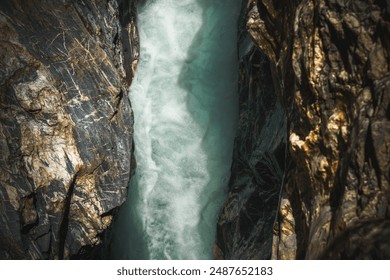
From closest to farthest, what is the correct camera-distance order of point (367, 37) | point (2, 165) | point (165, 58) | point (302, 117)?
point (367, 37)
point (302, 117)
point (2, 165)
point (165, 58)

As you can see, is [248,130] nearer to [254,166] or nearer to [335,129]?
[254,166]

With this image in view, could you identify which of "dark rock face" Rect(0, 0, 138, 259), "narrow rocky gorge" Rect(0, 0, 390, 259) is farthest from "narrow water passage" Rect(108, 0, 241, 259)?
"dark rock face" Rect(0, 0, 138, 259)

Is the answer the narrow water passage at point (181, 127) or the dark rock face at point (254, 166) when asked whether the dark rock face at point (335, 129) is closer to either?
the dark rock face at point (254, 166)

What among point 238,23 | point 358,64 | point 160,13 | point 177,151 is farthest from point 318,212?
point 160,13

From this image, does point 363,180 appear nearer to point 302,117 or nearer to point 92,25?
point 302,117

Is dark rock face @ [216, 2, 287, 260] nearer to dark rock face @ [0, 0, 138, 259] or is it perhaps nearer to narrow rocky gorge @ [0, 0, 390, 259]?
narrow rocky gorge @ [0, 0, 390, 259]

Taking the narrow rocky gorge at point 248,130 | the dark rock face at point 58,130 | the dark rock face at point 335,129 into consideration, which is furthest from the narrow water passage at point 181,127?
the dark rock face at point 335,129

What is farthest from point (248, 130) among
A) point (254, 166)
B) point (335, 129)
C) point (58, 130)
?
point (335, 129)
